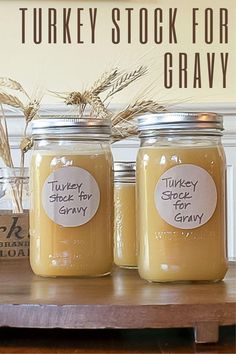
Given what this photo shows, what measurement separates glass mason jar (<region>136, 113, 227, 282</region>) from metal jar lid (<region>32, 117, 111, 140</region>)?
0.19 feet

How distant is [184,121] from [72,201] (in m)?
0.14

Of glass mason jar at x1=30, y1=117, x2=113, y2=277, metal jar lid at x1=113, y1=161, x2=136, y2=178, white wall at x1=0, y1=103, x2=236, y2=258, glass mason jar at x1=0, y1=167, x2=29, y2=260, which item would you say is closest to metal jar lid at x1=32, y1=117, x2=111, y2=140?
glass mason jar at x1=30, y1=117, x2=113, y2=277

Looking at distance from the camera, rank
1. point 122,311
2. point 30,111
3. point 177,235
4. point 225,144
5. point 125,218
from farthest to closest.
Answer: point 225,144
point 30,111
point 125,218
point 177,235
point 122,311

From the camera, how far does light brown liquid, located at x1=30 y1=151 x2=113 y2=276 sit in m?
0.73

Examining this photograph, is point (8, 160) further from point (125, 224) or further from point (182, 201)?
point (182, 201)

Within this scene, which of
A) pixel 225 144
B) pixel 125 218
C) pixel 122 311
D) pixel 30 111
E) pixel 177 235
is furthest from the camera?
pixel 225 144

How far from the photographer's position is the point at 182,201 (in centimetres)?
68

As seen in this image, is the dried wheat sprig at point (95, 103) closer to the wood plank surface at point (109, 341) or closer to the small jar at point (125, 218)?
the small jar at point (125, 218)

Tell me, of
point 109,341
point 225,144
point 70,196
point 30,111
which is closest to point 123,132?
point 30,111

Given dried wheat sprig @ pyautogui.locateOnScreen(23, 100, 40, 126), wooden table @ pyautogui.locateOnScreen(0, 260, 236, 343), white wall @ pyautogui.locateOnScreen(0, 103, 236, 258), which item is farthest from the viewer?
white wall @ pyautogui.locateOnScreen(0, 103, 236, 258)

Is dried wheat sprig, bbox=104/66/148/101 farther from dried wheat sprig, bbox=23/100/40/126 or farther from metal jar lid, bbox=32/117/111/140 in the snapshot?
metal jar lid, bbox=32/117/111/140

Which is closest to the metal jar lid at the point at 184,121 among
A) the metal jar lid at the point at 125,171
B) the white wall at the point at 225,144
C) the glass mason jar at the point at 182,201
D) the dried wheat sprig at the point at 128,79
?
the glass mason jar at the point at 182,201

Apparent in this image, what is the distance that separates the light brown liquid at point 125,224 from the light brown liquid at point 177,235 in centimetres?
14

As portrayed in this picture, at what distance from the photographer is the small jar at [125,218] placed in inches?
33.8
